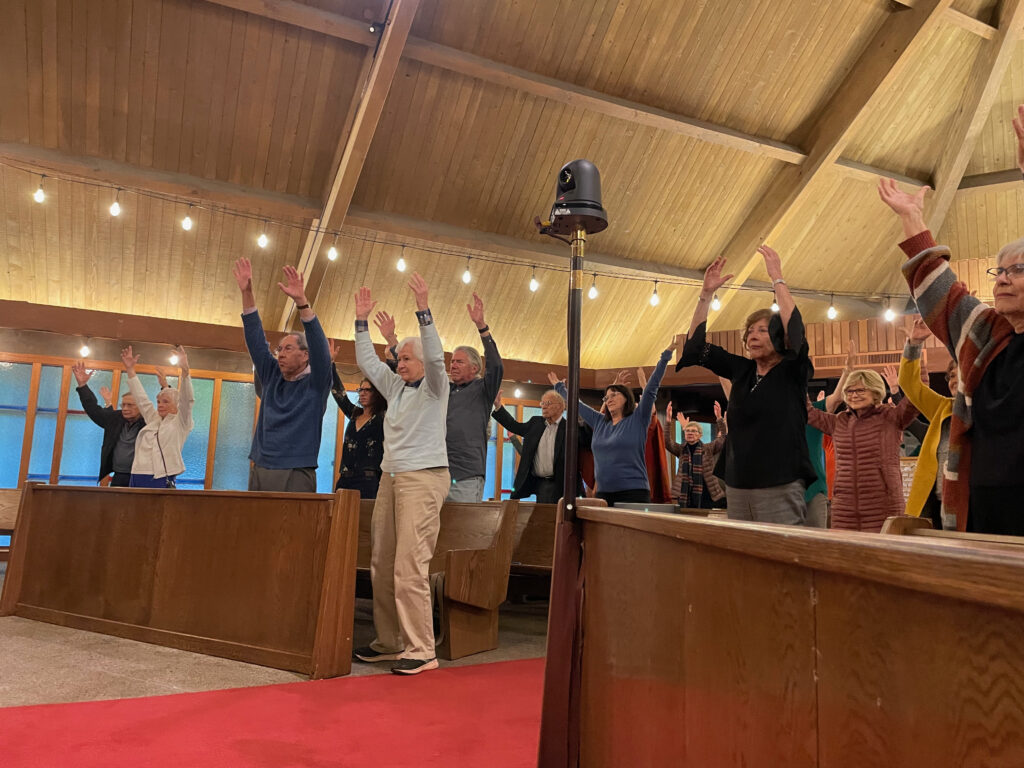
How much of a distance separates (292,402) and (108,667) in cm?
118

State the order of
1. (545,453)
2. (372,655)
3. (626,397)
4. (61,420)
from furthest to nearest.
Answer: (61,420) → (545,453) → (626,397) → (372,655)

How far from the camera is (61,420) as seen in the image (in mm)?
7359

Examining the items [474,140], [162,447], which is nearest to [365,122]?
[474,140]

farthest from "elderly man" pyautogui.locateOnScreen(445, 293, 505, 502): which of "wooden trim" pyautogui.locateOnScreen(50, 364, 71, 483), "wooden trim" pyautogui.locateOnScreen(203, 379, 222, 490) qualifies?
"wooden trim" pyautogui.locateOnScreen(50, 364, 71, 483)

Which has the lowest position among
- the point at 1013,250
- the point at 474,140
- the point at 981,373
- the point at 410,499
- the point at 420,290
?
the point at 410,499

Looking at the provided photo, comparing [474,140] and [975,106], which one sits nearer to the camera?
[474,140]

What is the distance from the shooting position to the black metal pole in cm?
169

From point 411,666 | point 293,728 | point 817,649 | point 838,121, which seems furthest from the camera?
point 838,121

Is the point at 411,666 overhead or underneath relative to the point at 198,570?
underneath

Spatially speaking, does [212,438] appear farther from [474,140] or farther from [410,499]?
[410,499]

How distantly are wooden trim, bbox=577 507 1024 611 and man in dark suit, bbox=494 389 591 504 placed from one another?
4001 mm

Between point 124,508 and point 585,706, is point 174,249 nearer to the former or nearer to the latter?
point 124,508

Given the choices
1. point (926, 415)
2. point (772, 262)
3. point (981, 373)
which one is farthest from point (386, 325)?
point (981, 373)

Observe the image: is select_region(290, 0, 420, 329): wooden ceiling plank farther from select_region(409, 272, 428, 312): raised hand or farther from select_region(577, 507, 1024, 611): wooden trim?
select_region(577, 507, 1024, 611): wooden trim
